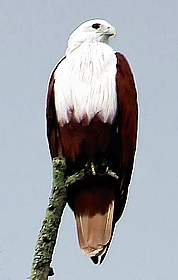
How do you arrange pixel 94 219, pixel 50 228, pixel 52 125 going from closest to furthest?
pixel 50 228, pixel 94 219, pixel 52 125

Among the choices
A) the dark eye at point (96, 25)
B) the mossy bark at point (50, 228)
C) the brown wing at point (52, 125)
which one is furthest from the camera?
the dark eye at point (96, 25)

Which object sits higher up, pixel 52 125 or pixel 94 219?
pixel 52 125

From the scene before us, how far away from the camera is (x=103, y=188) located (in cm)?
214

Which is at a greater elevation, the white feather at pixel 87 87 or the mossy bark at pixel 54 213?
the white feather at pixel 87 87

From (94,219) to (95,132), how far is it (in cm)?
32

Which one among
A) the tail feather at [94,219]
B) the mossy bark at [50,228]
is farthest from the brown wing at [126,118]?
the mossy bark at [50,228]

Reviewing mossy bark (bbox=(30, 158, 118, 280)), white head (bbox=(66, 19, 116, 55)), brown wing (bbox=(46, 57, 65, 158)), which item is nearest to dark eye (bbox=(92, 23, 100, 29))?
white head (bbox=(66, 19, 116, 55))

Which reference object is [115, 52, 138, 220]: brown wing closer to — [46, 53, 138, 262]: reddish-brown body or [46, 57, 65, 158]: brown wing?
[46, 53, 138, 262]: reddish-brown body

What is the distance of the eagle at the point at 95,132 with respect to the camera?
2.12 metres

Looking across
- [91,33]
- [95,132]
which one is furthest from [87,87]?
[91,33]

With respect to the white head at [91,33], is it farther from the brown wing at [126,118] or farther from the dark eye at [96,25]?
the brown wing at [126,118]

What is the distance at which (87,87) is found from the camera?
2152 mm

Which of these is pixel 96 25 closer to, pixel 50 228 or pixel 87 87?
pixel 87 87

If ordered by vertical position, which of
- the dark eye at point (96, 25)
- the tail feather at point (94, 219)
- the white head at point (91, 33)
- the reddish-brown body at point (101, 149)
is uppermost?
the dark eye at point (96, 25)
